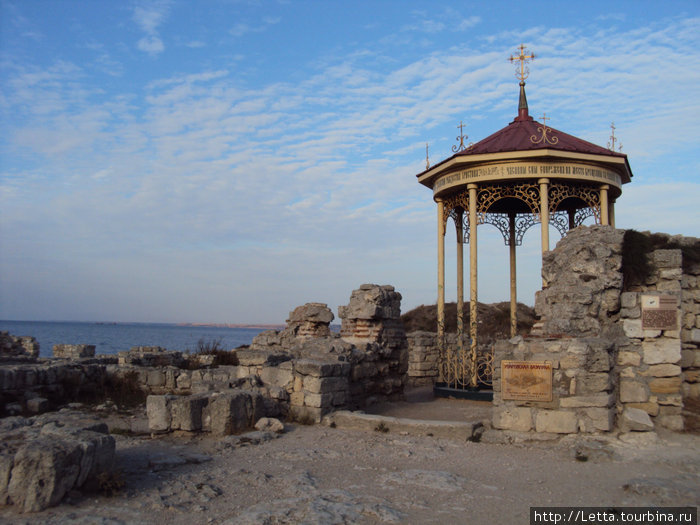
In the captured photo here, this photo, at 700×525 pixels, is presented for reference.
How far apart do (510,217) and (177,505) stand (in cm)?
1282

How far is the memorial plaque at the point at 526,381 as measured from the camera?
6664 millimetres

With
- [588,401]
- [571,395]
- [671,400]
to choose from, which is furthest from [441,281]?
[588,401]

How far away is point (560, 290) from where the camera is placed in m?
8.04

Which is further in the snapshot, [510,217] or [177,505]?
[510,217]

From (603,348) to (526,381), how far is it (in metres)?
1.03

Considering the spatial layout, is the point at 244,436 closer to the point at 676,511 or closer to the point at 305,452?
the point at 305,452

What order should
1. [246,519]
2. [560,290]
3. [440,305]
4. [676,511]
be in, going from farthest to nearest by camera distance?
1. [440,305]
2. [560,290]
3. [676,511]
4. [246,519]

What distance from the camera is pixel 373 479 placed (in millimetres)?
5082

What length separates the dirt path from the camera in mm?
4078

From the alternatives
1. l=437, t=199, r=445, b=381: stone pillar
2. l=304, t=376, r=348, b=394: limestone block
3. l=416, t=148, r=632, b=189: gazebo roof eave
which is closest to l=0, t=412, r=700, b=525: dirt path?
l=304, t=376, r=348, b=394: limestone block

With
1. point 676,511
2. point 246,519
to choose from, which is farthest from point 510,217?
point 246,519

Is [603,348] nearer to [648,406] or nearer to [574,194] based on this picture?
[648,406]

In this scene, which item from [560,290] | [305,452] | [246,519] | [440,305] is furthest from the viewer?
[440,305]

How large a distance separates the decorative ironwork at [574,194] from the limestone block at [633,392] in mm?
5826
